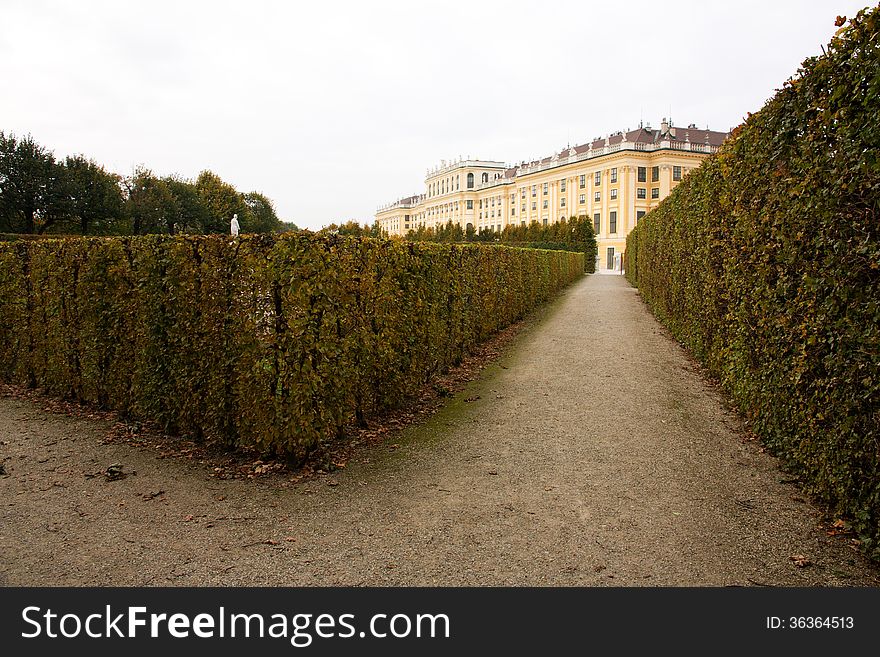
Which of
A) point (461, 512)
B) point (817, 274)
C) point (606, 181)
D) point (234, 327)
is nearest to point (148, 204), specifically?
point (234, 327)

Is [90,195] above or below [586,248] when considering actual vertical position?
above

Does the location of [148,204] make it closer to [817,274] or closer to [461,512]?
[461,512]

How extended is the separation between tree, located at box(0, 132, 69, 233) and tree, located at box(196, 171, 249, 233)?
1670 centimetres

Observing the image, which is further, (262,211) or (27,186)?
(262,211)

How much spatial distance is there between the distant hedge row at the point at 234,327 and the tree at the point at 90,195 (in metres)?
42.2

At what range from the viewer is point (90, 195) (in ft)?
148

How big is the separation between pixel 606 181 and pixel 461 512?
254 ft

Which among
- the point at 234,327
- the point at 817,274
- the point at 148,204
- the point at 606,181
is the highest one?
the point at 606,181

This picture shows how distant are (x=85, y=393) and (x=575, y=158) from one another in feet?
268

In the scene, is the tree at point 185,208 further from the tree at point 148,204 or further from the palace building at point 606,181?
the palace building at point 606,181

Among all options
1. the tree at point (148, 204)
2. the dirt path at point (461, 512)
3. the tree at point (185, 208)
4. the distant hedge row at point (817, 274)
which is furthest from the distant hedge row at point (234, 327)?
the tree at point (185, 208)

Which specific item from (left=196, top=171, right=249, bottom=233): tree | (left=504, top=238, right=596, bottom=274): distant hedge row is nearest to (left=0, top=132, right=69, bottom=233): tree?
(left=196, top=171, right=249, bottom=233): tree

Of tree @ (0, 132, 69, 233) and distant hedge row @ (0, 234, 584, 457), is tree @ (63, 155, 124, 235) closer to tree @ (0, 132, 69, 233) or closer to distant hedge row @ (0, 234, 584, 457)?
tree @ (0, 132, 69, 233)

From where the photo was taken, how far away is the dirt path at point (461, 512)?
11.4 ft
